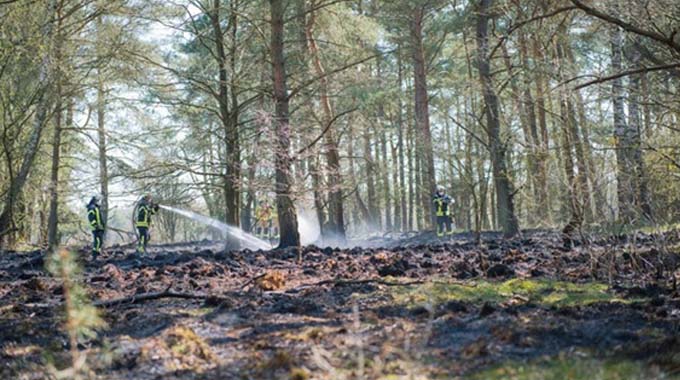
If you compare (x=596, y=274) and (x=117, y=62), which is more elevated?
(x=117, y=62)

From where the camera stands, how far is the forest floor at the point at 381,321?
3846 mm

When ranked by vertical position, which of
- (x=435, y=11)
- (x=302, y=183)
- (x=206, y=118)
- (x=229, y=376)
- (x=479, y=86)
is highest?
(x=435, y=11)

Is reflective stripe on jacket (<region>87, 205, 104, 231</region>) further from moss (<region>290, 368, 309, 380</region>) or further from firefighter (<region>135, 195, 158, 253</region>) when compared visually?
moss (<region>290, 368, 309, 380</region>)

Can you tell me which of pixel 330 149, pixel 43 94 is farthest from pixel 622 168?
pixel 43 94

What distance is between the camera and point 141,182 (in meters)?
14.9

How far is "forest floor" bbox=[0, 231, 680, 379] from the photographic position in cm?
385

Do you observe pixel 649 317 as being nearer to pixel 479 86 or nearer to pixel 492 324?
pixel 492 324

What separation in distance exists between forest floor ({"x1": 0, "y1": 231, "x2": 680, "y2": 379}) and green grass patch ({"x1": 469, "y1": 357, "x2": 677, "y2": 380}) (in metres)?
0.01

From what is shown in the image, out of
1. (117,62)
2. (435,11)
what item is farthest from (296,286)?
(435,11)

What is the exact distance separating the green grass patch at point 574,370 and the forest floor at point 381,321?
1 centimetres

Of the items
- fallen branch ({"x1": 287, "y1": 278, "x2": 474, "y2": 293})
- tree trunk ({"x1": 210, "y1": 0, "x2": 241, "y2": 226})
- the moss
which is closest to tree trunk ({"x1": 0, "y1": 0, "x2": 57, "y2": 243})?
tree trunk ({"x1": 210, "y1": 0, "x2": 241, "y2": 226})

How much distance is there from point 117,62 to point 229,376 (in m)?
15.1

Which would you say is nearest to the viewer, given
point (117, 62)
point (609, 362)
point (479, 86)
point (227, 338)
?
point (609, 362)

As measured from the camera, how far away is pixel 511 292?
22.6ft
